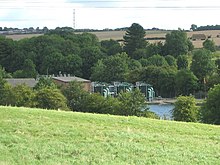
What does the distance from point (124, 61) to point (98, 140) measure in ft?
378

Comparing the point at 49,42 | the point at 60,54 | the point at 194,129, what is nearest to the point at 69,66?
the point at 60,54

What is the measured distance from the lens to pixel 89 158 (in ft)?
39.8

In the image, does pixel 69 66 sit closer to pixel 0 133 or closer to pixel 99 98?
pixel 99 98

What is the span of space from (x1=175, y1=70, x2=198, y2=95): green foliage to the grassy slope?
90.0m

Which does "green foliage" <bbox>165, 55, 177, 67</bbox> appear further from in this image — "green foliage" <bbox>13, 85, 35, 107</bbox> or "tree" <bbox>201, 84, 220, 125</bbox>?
"tree" <bbox>201, 84, 220, 125</bbox>

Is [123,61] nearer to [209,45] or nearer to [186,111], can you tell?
[209,45]

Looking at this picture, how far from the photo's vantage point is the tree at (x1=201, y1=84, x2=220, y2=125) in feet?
174

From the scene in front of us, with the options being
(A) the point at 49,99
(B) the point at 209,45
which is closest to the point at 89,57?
(B) the point at 209,45

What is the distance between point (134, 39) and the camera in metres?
161

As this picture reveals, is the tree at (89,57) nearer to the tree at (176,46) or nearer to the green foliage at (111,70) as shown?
the green foliage at (111,70)

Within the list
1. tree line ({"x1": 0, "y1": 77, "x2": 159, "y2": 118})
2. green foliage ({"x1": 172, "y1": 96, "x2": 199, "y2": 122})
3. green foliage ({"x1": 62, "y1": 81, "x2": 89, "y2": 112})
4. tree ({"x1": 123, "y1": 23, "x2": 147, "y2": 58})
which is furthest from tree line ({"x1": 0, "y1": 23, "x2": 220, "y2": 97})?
green foliage ({"x1": 172, "y1": 96, "x2": 199, "y2": 122})

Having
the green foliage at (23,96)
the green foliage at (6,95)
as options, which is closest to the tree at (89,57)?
the green foliage at (6,95)

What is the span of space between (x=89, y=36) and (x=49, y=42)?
19.2 meters

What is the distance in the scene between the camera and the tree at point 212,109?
5297cm
